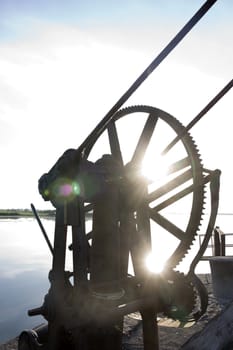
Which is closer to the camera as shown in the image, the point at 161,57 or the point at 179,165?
the point at 161,57

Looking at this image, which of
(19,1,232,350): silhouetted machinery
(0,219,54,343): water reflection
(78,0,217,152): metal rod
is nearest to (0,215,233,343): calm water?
(0,219,54,343): water reflection

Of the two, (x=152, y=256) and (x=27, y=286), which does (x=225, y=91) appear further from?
(x=27, y=286)

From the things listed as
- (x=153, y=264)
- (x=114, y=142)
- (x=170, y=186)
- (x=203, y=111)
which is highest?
(x=203, y=111)

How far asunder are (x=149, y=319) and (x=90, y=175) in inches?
65.3

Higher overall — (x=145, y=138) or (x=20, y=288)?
(x=145, y=138)

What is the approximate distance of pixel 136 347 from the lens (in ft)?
18.3

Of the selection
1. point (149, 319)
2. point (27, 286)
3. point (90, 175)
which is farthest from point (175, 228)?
point (27, 286)

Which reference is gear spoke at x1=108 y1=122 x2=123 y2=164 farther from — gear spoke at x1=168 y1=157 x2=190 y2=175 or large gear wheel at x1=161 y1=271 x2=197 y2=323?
large gear wheel at x1=161 y1=271 x2=197 y2=323

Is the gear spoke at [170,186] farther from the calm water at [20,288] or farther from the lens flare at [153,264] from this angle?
the calm water at [20,288]

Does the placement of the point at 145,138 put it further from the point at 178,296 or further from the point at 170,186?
the point at 178,296

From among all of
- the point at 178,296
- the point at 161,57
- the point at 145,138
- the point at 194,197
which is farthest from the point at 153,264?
the point at 161,57

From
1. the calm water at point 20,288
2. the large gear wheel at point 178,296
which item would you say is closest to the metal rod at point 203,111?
the large gear wheel at point 178,296

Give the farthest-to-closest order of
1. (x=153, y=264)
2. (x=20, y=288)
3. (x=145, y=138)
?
(x=20, y=288) → (x=145, y=138) → (x=153, y=264)

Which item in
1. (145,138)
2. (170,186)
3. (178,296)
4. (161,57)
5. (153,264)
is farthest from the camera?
(145,138)
